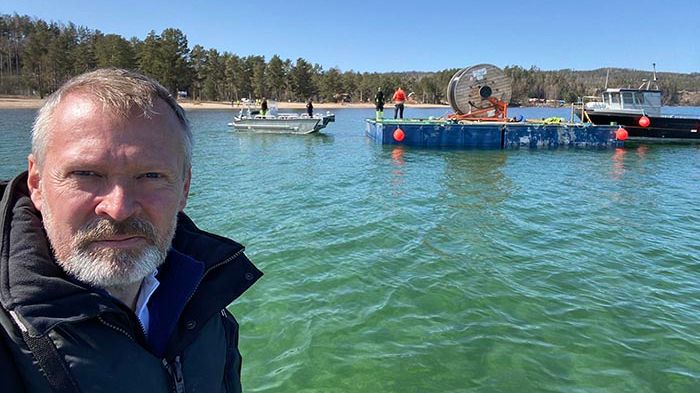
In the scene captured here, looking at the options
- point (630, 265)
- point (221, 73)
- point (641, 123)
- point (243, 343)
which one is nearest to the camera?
point (243, 343)

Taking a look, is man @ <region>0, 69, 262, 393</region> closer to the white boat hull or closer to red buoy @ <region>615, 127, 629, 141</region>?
red buoy @ <region>615, 127, 629, 141</region>

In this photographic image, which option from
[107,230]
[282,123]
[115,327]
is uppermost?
[282,123]

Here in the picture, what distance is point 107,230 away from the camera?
154 cm

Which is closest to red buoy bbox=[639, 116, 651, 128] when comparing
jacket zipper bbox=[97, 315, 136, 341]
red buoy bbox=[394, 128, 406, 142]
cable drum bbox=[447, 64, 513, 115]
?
cable drum bbox=[447, 64, 513, 115]

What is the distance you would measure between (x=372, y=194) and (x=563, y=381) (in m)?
8.37

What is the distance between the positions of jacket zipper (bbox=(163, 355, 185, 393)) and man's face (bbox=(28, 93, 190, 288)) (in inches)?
13.5

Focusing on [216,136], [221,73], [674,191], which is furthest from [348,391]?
[221,73]

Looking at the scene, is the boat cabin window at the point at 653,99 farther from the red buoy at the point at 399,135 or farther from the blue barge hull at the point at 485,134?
the red buoy at the point at 399,135

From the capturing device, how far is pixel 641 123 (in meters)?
28.0

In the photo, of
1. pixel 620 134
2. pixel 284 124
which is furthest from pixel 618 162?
pixel 284 124

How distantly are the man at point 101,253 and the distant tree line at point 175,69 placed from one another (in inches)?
2208

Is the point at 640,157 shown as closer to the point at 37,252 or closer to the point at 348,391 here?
the point at 348,391

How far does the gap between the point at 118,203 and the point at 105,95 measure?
0.37 metres

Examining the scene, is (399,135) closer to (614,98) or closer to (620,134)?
(620,134)
